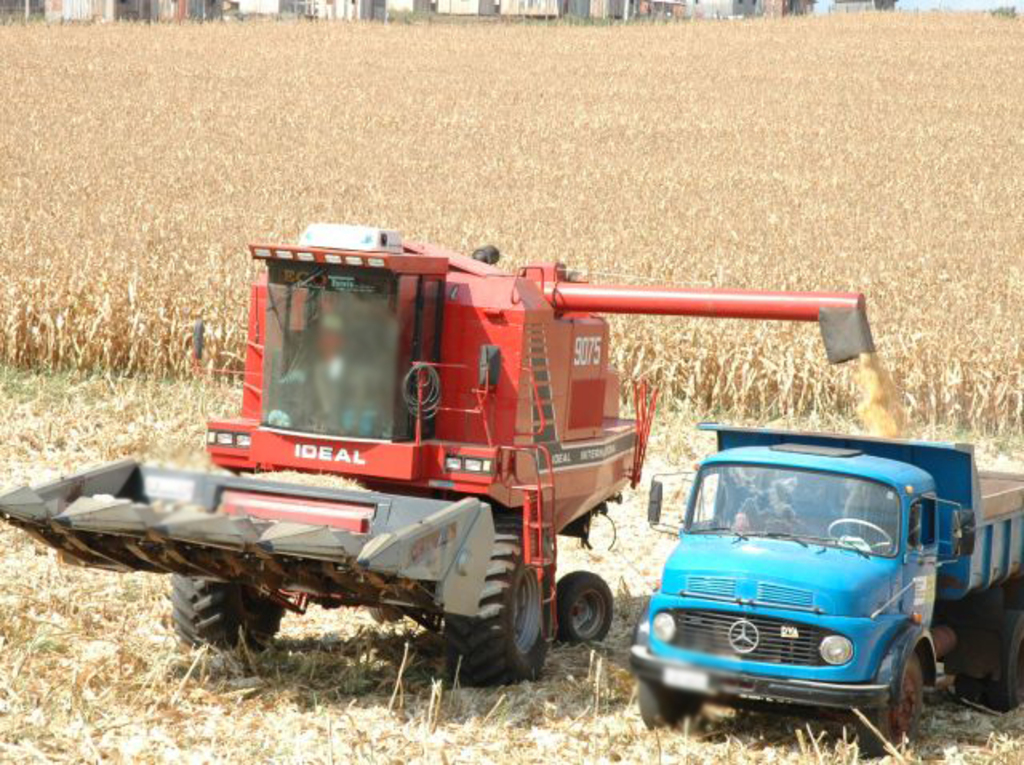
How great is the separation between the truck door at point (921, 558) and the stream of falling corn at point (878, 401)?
36.0 inches

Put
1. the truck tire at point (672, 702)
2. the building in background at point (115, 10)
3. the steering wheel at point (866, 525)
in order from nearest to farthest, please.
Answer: the truck tire at point (672, 702) → the steering wheel at point (866, 525) → the building in background at point (115, 10)

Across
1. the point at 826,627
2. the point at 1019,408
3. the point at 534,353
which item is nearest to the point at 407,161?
the point at 1019,408

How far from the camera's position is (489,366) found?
334 inches

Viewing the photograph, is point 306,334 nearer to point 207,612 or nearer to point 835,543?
point 207,612

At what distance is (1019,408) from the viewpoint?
1639 centimetres

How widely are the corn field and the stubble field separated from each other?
9cm

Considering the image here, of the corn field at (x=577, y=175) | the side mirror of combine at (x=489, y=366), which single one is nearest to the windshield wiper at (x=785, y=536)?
the side mirror of combine at (x=489, y=366)

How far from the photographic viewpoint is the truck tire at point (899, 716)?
758cm

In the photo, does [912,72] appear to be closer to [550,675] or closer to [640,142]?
[640,142]

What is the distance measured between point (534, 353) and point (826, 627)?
274 centimetres

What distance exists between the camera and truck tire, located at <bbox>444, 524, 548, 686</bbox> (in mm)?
8469

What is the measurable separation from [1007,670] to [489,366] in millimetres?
3852

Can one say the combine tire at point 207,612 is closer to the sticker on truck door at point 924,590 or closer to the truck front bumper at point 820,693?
the truck front bumper at point 820,693

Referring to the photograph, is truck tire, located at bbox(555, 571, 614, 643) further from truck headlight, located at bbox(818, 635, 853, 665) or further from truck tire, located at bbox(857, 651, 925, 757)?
truck headlight, located at bbox(818, 635, 853, 665)
